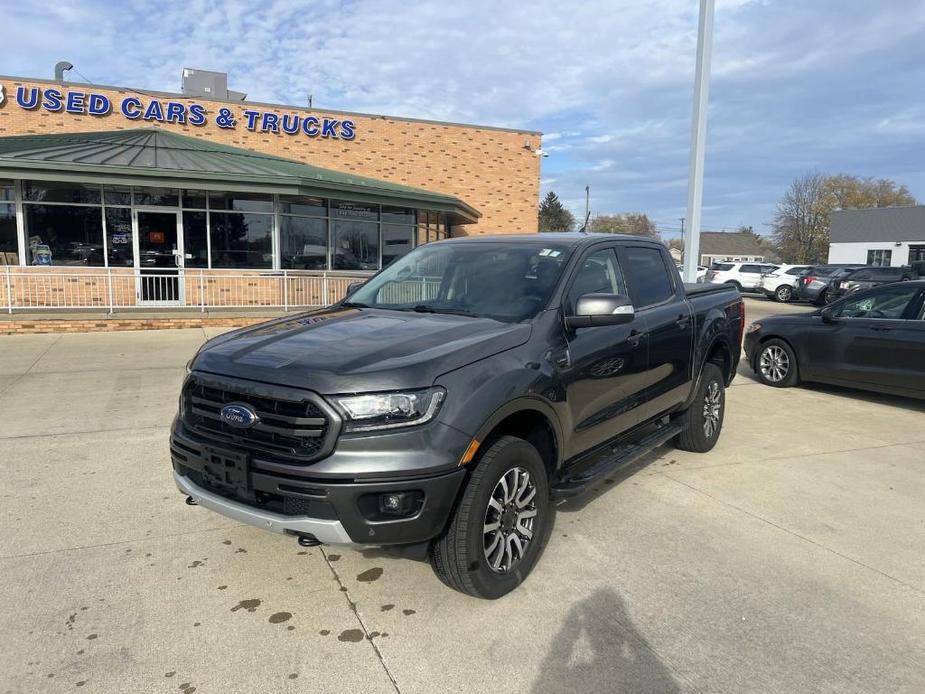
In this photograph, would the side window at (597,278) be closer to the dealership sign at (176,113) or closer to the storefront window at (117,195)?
the storefront window at (117,195)

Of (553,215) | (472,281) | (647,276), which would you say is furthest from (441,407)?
(553,215)

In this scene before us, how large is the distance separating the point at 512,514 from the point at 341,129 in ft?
67.5

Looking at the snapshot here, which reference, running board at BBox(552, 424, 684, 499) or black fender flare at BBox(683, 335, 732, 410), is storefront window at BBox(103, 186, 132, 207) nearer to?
black fender flare at BBox(683, 335, 732, 410)

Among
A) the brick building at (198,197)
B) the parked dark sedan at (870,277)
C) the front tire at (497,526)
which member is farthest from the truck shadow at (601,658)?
the parked dark sedan at (870,277)

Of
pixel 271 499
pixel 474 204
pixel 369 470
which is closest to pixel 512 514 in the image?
pixel 369 470

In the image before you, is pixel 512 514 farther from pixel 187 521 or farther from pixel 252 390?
pixel 187 521

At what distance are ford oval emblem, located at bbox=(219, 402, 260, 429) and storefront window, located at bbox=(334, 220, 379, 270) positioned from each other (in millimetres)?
16330

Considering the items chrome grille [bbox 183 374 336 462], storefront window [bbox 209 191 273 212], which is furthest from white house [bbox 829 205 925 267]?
chrome grille [bbox 183 374 336 462]

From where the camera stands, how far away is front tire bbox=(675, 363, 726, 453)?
18.0ft

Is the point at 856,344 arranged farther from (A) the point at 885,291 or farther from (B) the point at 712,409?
(B) the point at 712,409

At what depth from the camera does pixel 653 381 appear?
4598 mm

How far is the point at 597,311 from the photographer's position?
139 inches

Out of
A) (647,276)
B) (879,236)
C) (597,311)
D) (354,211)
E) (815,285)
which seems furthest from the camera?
(879,236)

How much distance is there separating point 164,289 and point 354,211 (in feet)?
20.2
